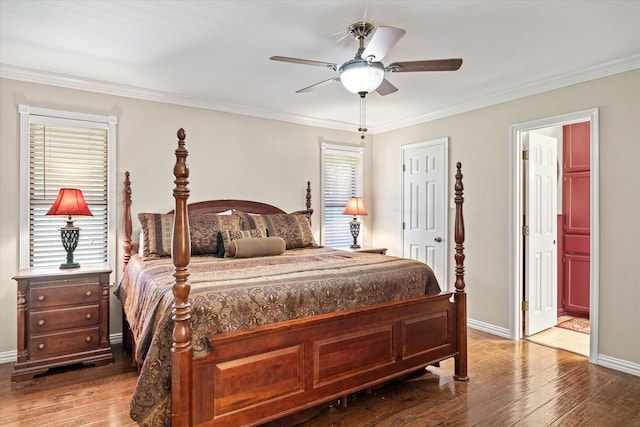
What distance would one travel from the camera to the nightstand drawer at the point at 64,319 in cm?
299

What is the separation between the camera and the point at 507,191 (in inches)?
157

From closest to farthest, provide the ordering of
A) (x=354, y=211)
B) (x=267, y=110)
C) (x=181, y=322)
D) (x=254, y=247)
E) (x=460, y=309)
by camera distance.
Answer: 1. (x=181, y=322)
2. (x=460, y=309)
3. (x=254, y=247)
4. (x=267, y=110)
5. (x=354, y=211)

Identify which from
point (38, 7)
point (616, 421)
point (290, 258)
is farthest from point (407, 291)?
point (38, 7)

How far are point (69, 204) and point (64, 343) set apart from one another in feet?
3.76

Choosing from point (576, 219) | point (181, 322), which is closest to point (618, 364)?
point (576, 219)

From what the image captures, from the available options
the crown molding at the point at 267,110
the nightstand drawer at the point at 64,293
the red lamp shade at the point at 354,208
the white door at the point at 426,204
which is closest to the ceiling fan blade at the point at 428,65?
the crown molding at the point at 267,110

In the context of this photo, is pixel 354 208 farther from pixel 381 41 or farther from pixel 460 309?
pixel 381 41

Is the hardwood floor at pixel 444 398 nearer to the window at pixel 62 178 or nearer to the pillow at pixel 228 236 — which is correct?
the window at pixel 62 178

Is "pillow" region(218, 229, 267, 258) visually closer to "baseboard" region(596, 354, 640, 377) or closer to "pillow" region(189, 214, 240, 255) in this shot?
"pillow" region(189, 214, 240, 255)

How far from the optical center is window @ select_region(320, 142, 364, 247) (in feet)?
17.2

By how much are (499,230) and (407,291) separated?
1.88m

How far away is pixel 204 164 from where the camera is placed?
429 centimetres

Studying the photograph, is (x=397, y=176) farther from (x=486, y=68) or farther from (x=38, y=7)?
(x=38, y=7)

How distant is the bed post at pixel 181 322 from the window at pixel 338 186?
3431 mm
